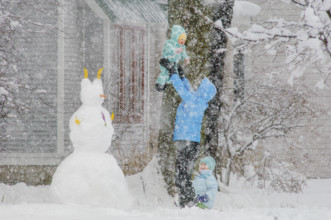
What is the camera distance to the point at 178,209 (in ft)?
21.9

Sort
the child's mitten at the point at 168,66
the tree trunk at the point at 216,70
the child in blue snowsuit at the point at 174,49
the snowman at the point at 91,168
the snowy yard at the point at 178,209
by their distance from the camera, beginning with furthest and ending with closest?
the tree trunk at the point at 216,70 → the child in blue snowsuit at the point at 174,49 → the child's mitten at the point at 168,66 → the snowman at the point at 91,168 → the snowy yard at the point at 178,209

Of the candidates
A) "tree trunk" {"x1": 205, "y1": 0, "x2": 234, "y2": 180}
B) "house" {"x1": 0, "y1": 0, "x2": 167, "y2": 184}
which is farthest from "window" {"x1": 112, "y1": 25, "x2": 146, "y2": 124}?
"tree trunk" {"x1": 205, "y1": 0, "x2": 234, "y2": 180}

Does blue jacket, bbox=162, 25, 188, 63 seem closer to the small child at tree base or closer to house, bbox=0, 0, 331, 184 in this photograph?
the small child at tree base

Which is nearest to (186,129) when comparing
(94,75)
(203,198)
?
(203,198)

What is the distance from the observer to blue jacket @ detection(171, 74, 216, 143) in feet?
24.2

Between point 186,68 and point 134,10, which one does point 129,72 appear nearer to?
point 134,10

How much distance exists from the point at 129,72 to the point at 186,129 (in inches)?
293

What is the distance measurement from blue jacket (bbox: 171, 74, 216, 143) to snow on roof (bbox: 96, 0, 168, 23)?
6.62m

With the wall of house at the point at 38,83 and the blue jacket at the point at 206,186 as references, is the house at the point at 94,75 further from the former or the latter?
the blue jacket at the point at 206,186

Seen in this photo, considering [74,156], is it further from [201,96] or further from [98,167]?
[201,96]

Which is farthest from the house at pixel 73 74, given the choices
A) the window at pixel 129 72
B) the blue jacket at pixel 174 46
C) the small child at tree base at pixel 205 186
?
the small child at tree base at pixel 205 186

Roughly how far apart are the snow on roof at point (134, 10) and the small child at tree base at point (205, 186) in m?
6.88

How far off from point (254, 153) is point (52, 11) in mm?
5625

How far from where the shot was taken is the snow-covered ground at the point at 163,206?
5.64 meters
